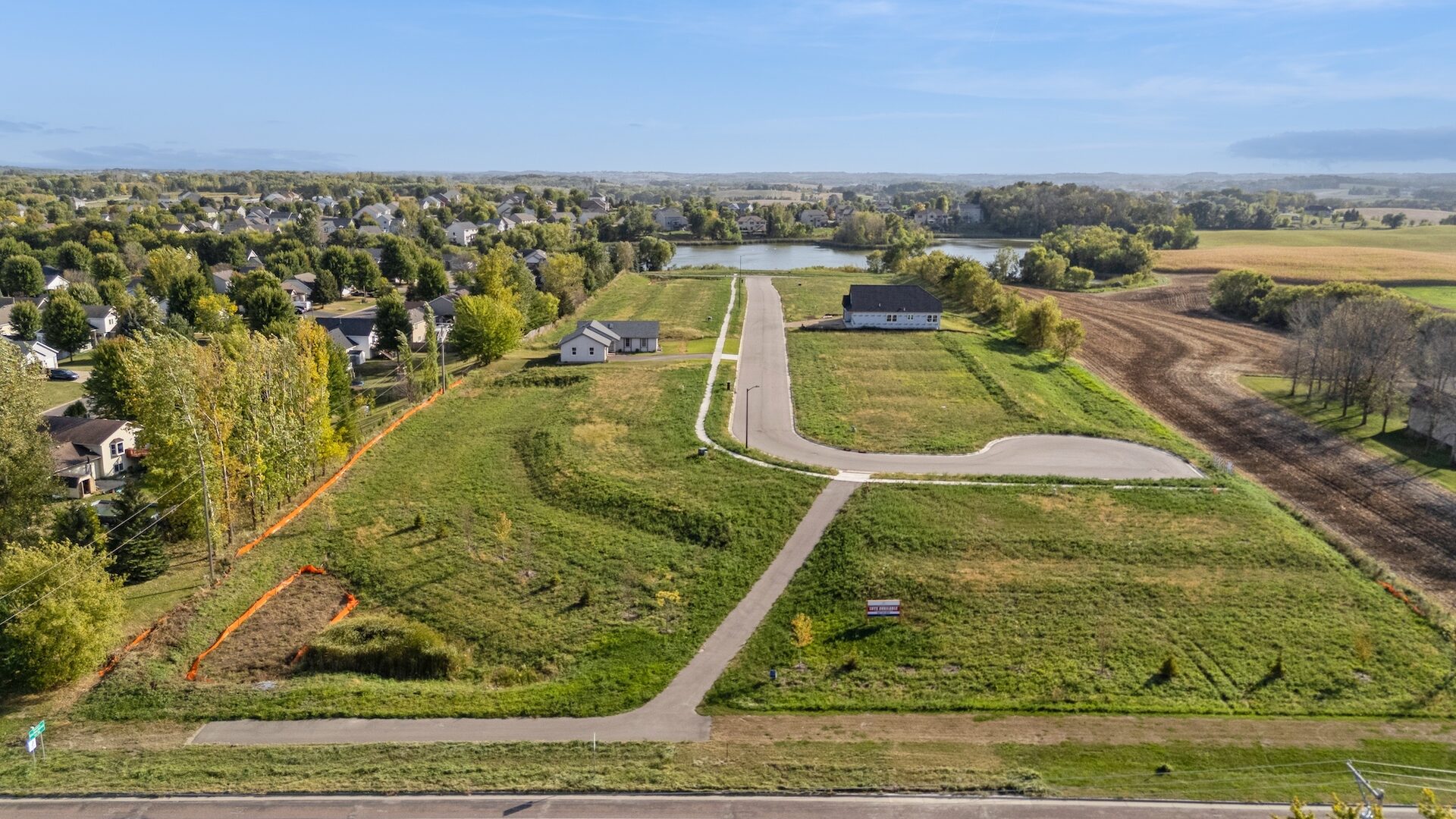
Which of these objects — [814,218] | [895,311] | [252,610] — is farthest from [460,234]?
[252,610]

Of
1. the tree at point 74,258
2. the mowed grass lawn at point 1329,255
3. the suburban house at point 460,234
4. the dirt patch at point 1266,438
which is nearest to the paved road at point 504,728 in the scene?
the dirt patch at point 1266,438

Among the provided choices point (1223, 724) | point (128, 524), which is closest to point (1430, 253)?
point (1223, 724)

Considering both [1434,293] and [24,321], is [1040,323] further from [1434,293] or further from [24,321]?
[24,321]

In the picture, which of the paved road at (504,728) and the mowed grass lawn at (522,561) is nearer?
the paved road at (504,728)

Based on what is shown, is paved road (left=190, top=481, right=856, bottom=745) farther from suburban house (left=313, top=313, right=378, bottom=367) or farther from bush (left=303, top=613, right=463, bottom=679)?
suburban house (left=313, top=313, right=378, bottom=367)

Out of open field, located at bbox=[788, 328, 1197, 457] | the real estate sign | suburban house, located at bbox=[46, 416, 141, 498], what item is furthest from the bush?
open field, located at bbox=[788, 328, 1197, 457]

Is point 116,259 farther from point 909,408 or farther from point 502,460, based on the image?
point 909,408

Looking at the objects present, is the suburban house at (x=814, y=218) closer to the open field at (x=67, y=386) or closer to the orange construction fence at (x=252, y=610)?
the open field at (x=67, y=386)
